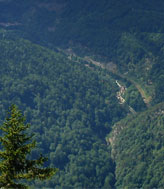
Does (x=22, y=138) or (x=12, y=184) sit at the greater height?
(x=22, y=138)

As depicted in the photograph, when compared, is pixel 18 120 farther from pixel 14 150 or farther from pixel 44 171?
pixel 44 171

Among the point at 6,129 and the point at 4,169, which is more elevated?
the point at 6,129

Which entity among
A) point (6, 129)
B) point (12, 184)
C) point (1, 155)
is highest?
point (6, 129)

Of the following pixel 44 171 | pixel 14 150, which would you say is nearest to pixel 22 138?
pixel 14 150

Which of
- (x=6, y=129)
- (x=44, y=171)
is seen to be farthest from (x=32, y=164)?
(x=6, y=129)

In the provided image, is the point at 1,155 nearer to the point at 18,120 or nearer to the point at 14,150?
the point at 14,150
